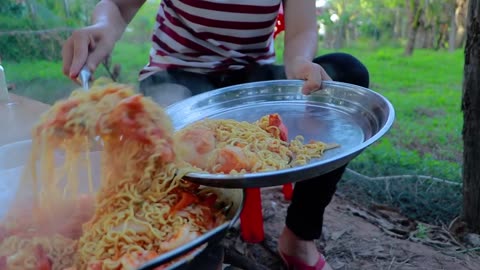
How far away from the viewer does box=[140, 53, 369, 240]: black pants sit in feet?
6.29

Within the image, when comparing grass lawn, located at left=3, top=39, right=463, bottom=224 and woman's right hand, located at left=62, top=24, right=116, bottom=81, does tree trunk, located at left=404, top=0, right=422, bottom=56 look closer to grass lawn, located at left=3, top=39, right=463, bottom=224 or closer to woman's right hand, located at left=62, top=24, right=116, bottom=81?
grass lawn, located at left=3, top=39, right=463, bottom=224

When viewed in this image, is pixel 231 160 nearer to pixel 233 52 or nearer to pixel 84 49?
pixel 84 49

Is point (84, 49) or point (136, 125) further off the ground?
point (84, 49)

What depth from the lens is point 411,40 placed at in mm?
6898

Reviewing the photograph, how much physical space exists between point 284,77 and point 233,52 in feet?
0.81

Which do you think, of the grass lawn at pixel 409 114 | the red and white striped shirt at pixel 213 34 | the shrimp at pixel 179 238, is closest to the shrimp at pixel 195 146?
the shrimp at pixel 179 238

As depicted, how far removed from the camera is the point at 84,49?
1642 millimetres

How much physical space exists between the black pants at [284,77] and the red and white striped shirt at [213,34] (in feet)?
0.16

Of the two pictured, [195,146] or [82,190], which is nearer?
[195,146]

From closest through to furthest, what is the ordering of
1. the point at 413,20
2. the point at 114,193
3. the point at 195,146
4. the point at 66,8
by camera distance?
the point at 114,193, the point at 195,146, the point at 66,8, the point at 413,20

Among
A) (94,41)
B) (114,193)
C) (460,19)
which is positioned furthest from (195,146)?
(460,19)

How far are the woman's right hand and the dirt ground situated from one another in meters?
0.99

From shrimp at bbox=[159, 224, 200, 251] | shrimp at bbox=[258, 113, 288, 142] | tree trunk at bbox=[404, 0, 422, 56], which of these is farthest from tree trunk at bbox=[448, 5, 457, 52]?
shrimp at bbox=[159, 224, 200, 251]

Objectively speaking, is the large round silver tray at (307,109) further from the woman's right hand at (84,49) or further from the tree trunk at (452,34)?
the tree trunk at (452,34)
